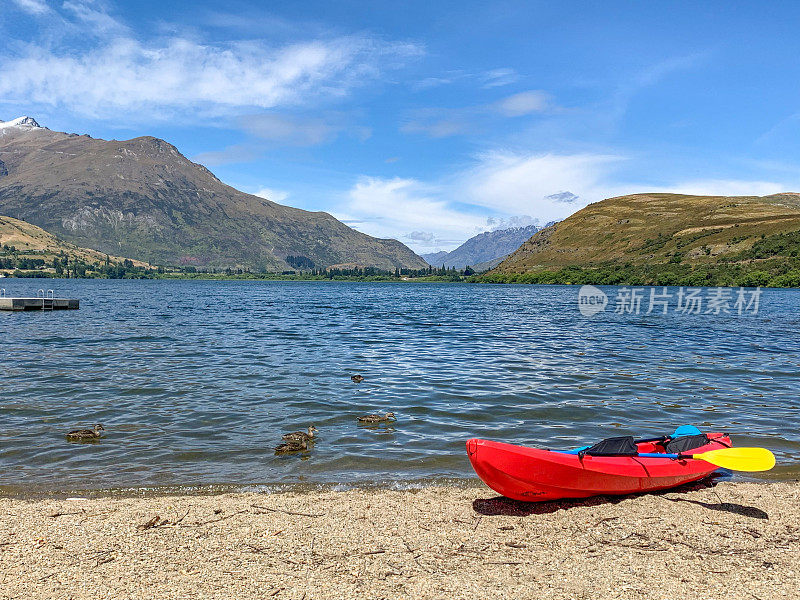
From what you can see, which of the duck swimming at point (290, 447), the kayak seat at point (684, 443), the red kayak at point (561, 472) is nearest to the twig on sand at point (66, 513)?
the duck swimming at point (290, 447)

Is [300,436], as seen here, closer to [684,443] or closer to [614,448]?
[614,448]

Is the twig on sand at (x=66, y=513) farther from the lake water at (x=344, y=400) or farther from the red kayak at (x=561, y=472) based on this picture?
the red kayak at (x=561, y=472)

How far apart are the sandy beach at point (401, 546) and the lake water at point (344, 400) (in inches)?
87.2

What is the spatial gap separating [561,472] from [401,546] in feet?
13.2

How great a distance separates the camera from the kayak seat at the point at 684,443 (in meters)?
13.3

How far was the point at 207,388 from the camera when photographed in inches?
952

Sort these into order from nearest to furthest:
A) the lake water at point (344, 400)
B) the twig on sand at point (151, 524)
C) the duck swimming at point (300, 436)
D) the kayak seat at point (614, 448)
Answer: the twig on sand at point (151, 524)
the kayak seat at point (614, 448)
the lake water at point (344, 400)
the duck swimming at point (300, 436)

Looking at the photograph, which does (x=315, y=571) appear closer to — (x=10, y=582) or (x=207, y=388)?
(x=10, y=582)

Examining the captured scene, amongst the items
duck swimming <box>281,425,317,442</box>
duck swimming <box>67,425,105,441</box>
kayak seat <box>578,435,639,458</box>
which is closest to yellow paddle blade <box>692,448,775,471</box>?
kayak seat <box>578,435,639,458</box>

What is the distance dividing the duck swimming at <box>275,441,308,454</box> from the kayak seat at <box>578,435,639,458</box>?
802 cm

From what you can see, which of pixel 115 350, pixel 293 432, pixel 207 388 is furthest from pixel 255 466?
pixel 115 350

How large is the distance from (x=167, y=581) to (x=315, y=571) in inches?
89.1

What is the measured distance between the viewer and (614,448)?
41.0 feet

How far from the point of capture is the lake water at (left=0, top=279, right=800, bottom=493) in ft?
48.4
